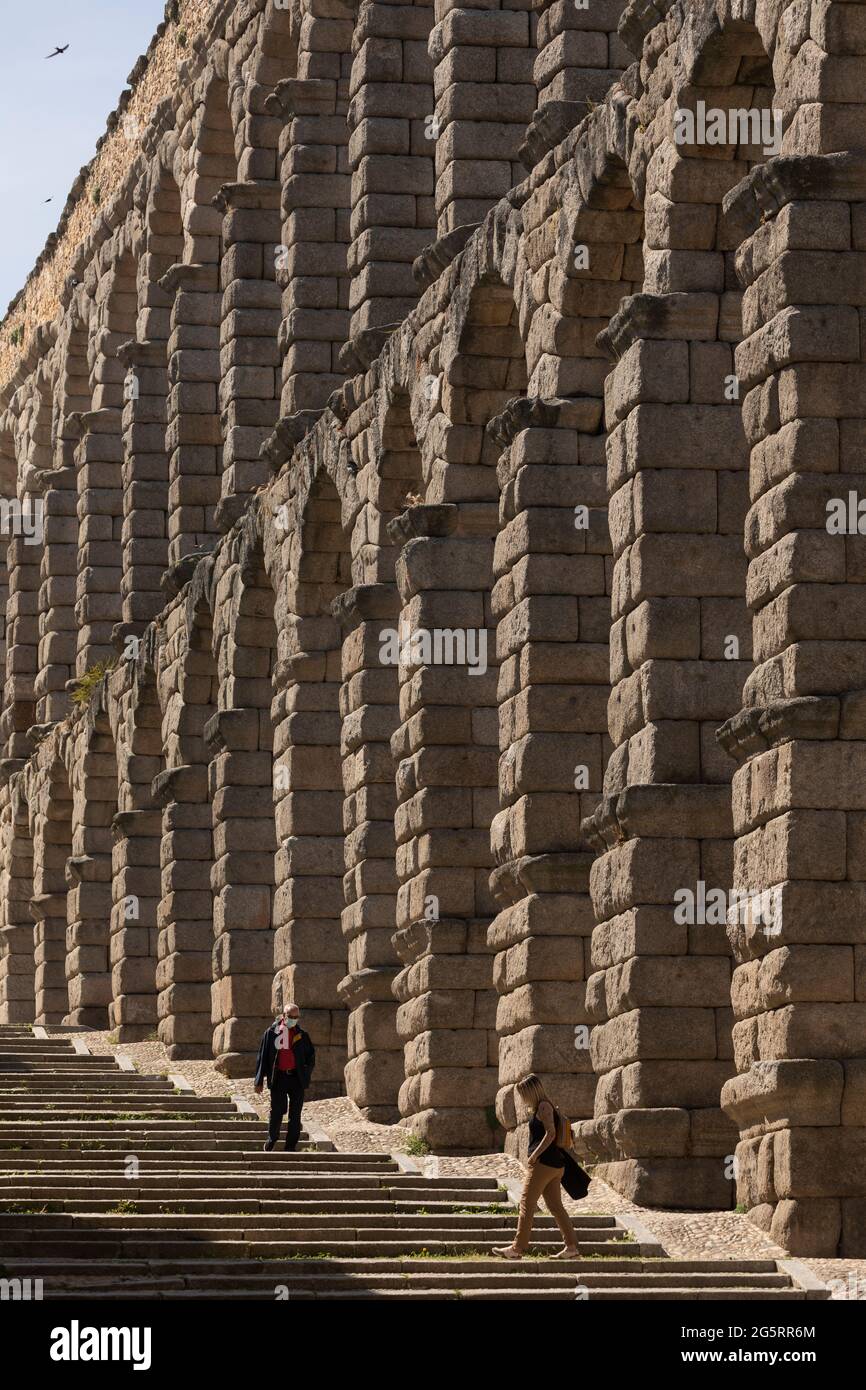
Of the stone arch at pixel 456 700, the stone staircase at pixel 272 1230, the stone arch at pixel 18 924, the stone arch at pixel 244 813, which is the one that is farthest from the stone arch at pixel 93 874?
the stone arch at pixel 456 700

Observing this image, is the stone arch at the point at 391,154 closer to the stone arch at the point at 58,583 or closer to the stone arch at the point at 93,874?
the stone arch at the point at 93,874

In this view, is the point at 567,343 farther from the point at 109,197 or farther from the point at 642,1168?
the point at 109,197

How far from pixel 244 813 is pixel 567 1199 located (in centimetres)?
1189

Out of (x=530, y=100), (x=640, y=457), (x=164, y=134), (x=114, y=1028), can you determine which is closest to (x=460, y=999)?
(x=640, y=457)

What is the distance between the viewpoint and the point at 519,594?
22953 mm

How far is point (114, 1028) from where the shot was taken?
36.5 meters

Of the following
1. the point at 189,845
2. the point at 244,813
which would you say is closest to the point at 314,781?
the point at 244,813

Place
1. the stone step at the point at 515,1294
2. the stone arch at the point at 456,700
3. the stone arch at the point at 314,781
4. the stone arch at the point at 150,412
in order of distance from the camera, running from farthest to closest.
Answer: the stone arch at the point at 150,412 → the stone arch at the point at 314,781 → the stone arch at the point at 456,700 → the stone step at the point at 515,1294

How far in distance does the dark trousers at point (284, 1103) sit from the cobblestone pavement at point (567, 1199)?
0.84 metres

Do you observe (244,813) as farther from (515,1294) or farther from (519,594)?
(515,1294)

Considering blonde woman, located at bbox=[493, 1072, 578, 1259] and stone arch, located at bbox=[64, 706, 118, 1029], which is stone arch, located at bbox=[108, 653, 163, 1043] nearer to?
stone arch, located at bbox=[64, 706, 118, 1029]

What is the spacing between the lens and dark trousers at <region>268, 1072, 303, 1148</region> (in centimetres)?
2330

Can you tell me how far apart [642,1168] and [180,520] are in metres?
18.1

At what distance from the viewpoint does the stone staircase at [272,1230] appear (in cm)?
1678
